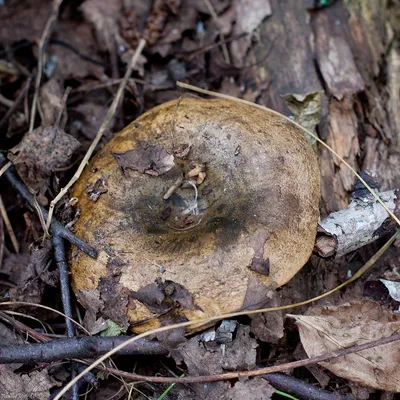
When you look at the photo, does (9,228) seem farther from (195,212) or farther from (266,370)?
(266,370)

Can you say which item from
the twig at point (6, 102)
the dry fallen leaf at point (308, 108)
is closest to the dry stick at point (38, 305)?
the twig at point (6, 102)

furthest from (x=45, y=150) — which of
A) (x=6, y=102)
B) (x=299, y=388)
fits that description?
(x=299, y=388)

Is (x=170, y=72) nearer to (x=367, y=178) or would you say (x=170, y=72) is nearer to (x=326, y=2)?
(x=326, y=2)

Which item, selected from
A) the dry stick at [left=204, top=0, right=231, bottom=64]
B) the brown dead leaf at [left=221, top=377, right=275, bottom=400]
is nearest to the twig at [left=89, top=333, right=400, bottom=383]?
the brown dead leaf at [left=221, top=377, right=275, bottom=400]

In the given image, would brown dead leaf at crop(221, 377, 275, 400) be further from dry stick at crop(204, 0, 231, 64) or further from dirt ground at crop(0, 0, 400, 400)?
dry stick at crop(204, 0, 231, 64)

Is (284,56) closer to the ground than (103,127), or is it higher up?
higher up

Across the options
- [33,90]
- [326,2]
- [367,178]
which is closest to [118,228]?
[367,178]
